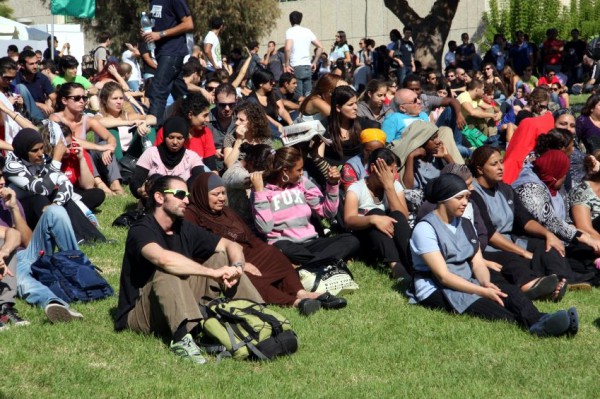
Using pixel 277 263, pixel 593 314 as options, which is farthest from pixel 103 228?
pixel 593 314

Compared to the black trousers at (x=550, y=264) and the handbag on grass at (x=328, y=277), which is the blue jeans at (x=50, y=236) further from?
the black trousers at (x=550, y=264)

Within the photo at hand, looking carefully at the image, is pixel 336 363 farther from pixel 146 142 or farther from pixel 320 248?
pixel 146 142

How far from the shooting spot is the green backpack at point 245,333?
20.6 feet

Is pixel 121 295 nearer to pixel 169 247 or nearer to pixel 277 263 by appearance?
pixel 169 247

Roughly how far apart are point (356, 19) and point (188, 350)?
35237 millimetres

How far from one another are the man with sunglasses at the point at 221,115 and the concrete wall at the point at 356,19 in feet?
87.5

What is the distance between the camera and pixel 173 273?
252 inches

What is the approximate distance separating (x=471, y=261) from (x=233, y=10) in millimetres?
34820

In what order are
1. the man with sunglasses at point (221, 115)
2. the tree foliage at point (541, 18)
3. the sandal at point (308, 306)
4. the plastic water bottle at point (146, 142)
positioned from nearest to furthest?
1. the sandal at point (308, 306)
2. the man with sunglasses at point (221, 115)
3. the plastic water bottle at point (146, 142)
4. the tree foliage at point (541, 18)

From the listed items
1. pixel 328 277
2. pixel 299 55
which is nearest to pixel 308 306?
pixel 328 277

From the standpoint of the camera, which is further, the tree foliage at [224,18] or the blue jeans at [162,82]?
the tree foliage at [224,18]

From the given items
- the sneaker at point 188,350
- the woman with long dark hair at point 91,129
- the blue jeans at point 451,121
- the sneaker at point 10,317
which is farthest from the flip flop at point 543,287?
the blue jeans at point 451,121

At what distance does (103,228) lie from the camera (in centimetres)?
1020

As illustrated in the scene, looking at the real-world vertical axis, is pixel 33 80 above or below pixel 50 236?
above
